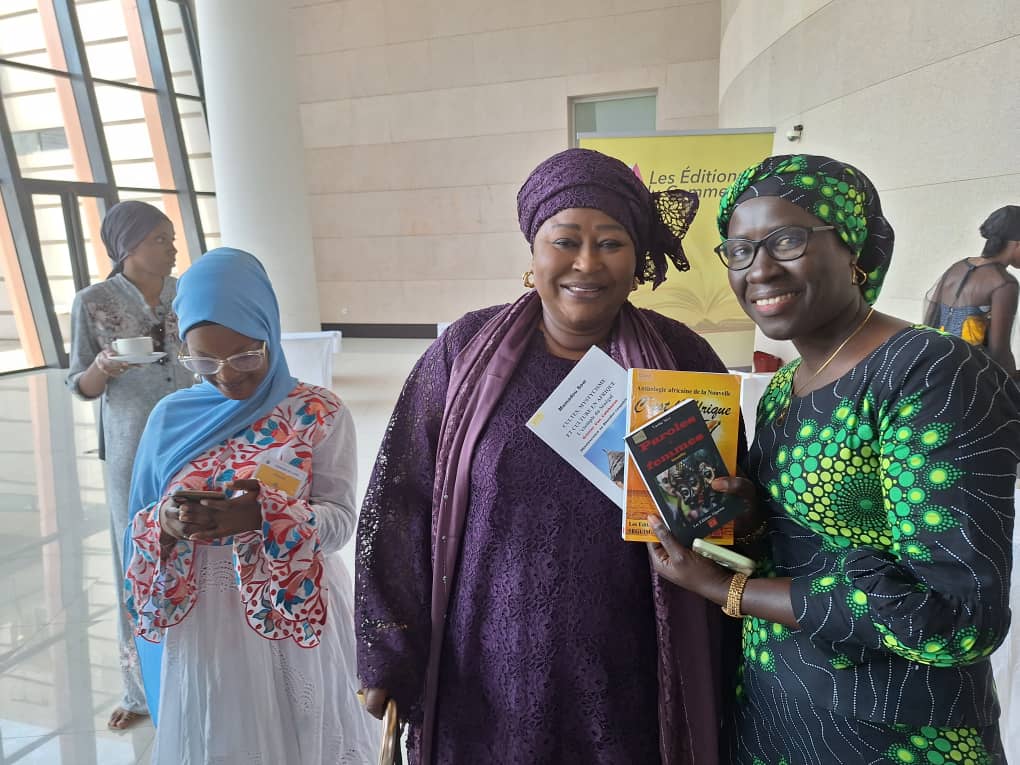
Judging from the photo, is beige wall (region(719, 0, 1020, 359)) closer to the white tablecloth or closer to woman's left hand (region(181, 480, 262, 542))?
woman's left hand (region(181, 480, 262, 542))

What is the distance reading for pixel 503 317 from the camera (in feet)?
4.66

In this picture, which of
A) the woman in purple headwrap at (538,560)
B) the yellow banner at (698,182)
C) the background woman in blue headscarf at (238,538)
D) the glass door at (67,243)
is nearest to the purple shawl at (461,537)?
the woman in purple headwrap at (538,560)

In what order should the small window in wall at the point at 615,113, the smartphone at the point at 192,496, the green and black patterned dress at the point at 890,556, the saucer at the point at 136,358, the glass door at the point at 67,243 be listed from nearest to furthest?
the green and black patterned dress at the point at 890,556, the smartphone at the point at 192,496, the saucer at the point at 136,358, the glass door at the point at 67,243, the small window in wall at the point at 615,113

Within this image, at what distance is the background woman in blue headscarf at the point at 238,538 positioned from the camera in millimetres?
Result: 1670

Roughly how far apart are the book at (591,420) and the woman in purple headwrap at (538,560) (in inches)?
1.7

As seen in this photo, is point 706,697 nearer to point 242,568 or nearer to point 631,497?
point 631,497

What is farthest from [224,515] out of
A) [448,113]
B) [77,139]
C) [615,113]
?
[448,113]

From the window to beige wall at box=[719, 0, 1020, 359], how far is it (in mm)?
10449

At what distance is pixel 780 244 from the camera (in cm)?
107

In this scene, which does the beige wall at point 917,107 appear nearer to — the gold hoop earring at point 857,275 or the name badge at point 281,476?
the gold hoop earring at point 857,275

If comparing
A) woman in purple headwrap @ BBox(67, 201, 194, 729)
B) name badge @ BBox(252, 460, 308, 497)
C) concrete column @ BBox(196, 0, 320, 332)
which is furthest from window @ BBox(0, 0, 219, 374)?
name badge @ BBox(252, 460, 308, 497)

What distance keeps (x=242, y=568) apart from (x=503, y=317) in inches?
38.2

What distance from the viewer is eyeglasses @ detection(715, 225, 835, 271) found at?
3.46 feet

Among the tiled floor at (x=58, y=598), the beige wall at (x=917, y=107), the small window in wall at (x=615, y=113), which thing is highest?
the small window in wall at (x=615, y=113)
